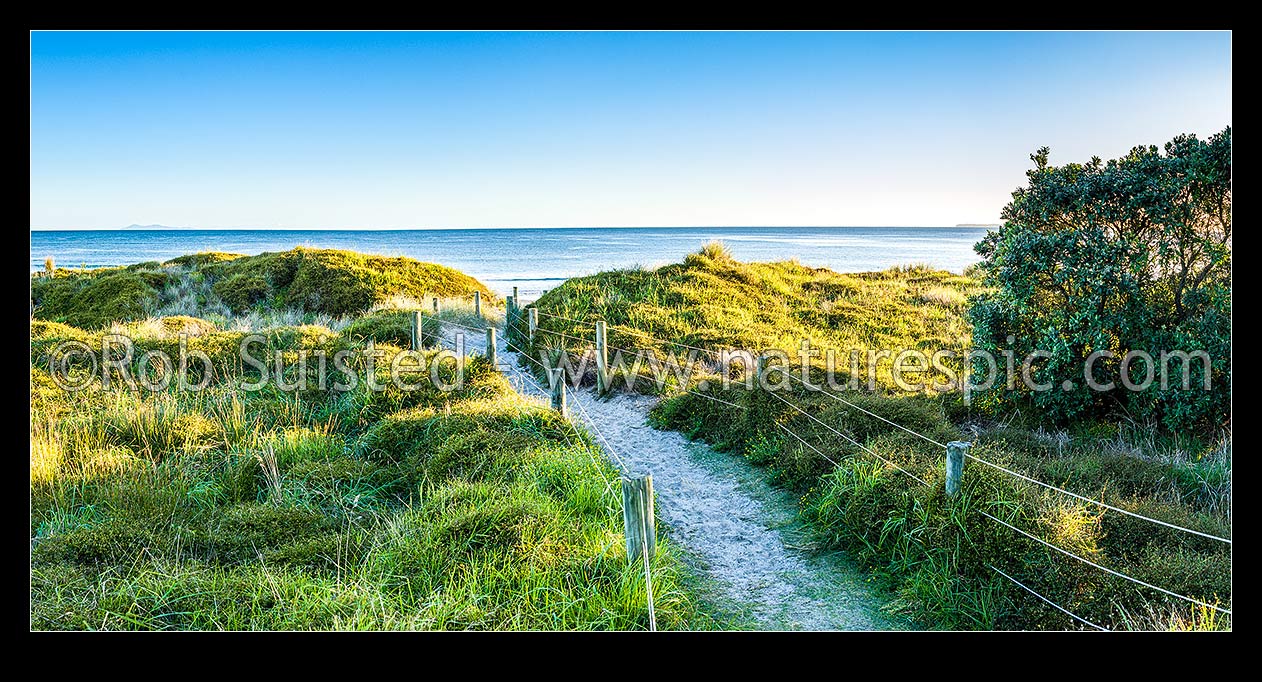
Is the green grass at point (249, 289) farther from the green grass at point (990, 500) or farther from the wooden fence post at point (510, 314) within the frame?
the green grass at point (990, 500)

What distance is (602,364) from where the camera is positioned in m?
12.0

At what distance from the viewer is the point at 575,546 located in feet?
17.5

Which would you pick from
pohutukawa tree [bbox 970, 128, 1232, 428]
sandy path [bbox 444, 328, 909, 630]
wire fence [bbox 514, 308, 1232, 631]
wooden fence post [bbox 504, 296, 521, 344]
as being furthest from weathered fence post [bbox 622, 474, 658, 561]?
wooden fence post [bbox 504, 296, 521, 344]

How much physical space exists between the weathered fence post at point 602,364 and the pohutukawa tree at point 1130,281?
Answer: 5841 mm

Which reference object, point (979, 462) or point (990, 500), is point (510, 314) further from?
point (990, 500)

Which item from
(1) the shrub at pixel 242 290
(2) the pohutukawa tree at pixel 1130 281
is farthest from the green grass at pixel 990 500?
(1) the shrub at pixel 242 290

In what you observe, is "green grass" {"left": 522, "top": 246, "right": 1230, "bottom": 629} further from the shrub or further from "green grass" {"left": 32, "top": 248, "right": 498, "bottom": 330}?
the shrub

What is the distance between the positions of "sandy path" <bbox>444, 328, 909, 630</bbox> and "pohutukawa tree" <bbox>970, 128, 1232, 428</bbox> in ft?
13.5

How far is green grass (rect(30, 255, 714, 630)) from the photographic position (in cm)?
466

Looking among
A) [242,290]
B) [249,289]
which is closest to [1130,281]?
[249,289]

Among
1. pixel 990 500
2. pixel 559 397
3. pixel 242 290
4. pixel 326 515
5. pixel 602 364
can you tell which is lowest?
pixel 326 515

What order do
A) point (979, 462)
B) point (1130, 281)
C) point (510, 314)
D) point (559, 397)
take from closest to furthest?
point (979, 462) < point (1130, 281) < point (559, 397) < point (510, 314)

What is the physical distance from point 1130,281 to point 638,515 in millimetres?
6729
